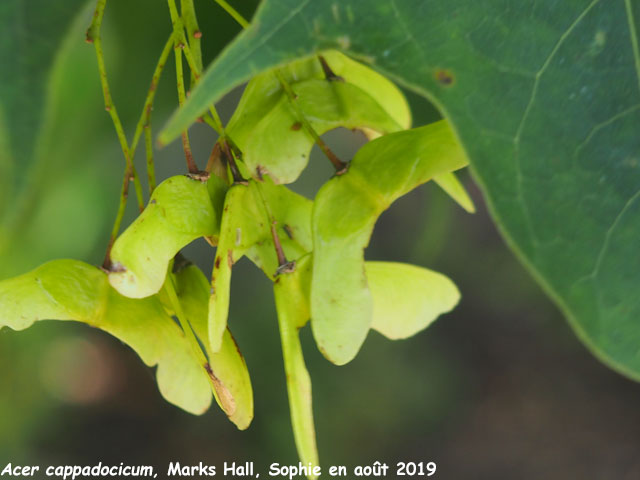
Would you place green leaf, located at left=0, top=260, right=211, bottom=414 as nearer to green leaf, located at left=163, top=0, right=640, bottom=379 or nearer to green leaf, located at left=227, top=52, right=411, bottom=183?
green leaf, located at left=227, top=52, right=411, bottom=183

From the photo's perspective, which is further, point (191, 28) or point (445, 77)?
point (191, 28)

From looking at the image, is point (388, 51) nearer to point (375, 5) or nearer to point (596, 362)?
point (375, 5)

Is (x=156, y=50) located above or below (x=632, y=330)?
above

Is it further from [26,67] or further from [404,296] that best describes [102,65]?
[404,296]

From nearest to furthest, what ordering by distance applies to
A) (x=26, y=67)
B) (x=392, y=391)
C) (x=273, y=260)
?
(x=26, y=67) → (x=273, y=260) → (x=392, y=391)

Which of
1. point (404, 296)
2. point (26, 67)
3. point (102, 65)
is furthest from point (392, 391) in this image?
point (26, 67)

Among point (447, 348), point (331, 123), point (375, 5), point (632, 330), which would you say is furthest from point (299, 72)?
point (447, 348)

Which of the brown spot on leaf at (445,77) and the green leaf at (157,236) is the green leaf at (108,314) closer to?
the green leaf at (157,236)
